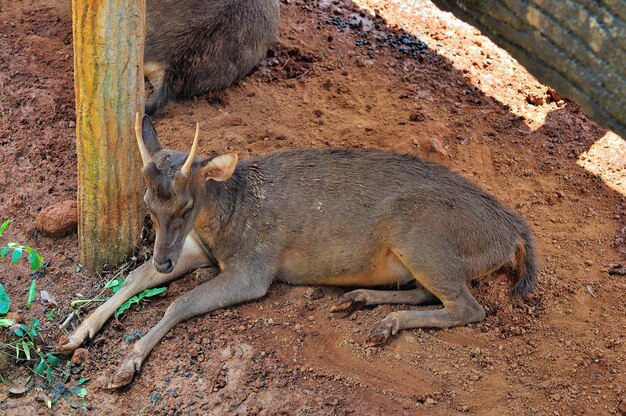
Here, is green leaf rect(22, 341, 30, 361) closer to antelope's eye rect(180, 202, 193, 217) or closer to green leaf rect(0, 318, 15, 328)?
green leaf rect(0, 318, 15, 328)

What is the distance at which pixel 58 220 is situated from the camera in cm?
615

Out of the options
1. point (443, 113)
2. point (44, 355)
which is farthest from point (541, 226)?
point (44, 355)

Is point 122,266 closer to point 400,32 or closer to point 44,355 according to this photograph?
point 44,355

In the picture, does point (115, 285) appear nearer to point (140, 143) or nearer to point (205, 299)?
point (205, 299)

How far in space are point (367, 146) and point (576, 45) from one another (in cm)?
558

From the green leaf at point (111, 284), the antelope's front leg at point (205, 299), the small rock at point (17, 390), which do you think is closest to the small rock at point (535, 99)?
the antelope's front leg at point (205, 299)

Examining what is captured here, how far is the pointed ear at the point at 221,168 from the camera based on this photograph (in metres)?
5.41

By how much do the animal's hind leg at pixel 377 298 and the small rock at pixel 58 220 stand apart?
222 centimetres

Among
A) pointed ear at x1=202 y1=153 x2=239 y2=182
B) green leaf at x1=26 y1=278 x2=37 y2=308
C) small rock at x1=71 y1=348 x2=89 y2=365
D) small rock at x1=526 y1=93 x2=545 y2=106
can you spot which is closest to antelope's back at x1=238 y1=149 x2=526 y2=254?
pointed ear at x1=202 y1=153 x2=239 y2=182

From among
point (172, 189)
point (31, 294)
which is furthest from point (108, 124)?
point (31, 294)

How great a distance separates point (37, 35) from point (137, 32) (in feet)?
11.5

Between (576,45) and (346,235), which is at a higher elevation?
(576,45)

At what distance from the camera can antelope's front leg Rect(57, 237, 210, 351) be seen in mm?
5488

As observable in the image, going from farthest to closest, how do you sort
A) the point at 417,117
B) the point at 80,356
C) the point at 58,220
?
1. the point at 417,117
2. the point at 58,220
3. the point at 80,356
